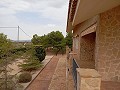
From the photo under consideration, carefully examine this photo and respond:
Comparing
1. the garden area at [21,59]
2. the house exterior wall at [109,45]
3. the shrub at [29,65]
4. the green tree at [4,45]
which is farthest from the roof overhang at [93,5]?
the shrub at [29,65]

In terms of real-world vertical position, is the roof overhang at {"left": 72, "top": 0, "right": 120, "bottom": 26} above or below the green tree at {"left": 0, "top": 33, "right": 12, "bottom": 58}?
above

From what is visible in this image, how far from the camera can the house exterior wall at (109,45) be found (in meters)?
7.18

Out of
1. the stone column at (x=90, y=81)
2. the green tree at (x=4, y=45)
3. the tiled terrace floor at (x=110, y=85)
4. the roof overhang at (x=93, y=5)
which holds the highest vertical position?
the roof overhang at (x=93, y=5)

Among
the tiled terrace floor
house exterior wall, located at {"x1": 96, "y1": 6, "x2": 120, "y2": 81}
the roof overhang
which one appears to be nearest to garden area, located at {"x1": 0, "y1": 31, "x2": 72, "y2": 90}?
the roof overhang

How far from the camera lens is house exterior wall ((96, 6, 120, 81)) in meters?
7.18

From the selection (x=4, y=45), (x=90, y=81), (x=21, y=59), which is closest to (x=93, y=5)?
(x=90, y=81)

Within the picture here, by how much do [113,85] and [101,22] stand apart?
238 centimetres

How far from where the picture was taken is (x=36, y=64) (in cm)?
1526

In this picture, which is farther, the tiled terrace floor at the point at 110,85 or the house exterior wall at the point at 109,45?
the house exterior wall at the point at 109,45

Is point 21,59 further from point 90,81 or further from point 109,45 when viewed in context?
point 90,81

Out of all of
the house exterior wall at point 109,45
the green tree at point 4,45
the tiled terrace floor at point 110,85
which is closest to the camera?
the tiled terrace floor at point 110,85

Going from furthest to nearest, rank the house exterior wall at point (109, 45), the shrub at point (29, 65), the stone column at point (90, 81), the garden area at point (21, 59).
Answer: the shrub at point (29, 65), the garden area at point (21, 59), the house exterior wall at point (109, 45), the stone column at point (90, 81)

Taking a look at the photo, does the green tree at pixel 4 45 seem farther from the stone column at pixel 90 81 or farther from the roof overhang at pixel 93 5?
the stone column at pixel 90 81

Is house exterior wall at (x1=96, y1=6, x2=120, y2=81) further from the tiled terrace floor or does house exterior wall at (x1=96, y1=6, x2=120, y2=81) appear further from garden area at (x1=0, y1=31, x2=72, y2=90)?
garden area at (x1=0, y1=31, x2=72, y2=90)
